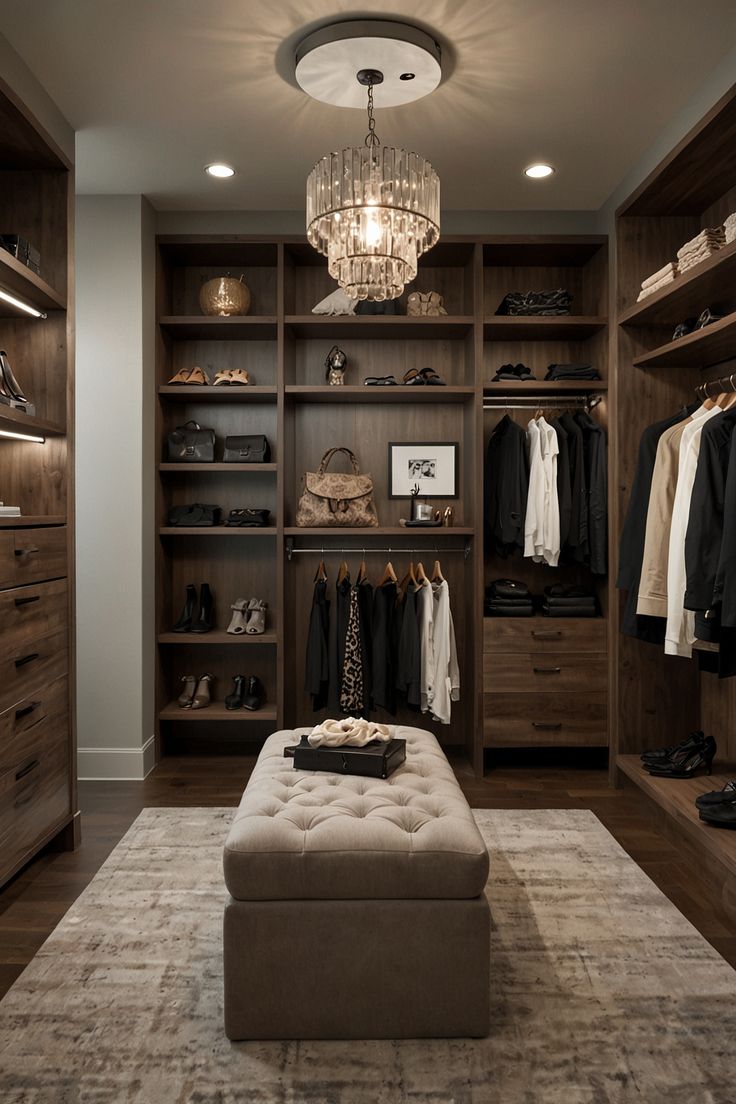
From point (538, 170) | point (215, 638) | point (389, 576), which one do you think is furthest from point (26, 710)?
point (538, 170)

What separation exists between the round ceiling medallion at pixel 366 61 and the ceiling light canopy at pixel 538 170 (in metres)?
0.94

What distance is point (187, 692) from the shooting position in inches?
185

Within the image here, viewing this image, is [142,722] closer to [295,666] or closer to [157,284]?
[295,666]

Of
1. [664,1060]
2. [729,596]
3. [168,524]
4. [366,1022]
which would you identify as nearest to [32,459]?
[168,524]

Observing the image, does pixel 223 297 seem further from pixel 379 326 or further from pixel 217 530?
pixel 217 530

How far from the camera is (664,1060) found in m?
1.98

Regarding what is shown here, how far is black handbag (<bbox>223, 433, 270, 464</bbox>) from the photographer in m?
4.58

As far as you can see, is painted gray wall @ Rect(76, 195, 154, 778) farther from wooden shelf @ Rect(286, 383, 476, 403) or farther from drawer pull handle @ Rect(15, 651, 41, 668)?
drawer pull handle @ Rect(15, 651, 41, 668)

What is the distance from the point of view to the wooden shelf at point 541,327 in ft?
14.3

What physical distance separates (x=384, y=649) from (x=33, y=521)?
2035 millimetres

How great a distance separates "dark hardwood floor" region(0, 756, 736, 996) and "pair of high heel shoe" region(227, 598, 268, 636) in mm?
716

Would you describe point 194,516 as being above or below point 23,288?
below

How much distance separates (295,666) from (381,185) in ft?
9.18

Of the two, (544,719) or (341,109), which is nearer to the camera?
(341,109)
